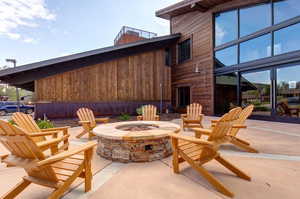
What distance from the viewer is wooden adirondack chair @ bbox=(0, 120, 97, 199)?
4.52 feet

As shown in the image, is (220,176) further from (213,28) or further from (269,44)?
(213,28)

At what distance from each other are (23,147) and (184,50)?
32.0 ft

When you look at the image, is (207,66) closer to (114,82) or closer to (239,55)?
(239,55)

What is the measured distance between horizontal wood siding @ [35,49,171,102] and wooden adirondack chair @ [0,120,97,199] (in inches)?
257

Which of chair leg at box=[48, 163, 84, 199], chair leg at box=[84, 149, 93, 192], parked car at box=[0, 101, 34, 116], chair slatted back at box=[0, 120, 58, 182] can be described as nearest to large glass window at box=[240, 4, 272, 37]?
chair leg at box=[84, 149, 93, 192]

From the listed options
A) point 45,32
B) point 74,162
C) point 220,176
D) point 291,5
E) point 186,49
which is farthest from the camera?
point 45,32

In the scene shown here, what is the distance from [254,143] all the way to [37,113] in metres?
8.18

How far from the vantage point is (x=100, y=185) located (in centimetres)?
188

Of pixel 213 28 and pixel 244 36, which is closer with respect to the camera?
pixel 244 36

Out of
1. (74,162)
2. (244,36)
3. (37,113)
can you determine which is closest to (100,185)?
(74,162)

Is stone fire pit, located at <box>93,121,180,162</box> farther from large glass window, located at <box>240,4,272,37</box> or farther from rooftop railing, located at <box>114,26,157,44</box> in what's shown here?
rooftop railing, located at <box>114,26,157,44</box>

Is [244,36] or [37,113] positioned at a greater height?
[244,36]

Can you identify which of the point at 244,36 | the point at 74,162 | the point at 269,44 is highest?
the point at 244,36

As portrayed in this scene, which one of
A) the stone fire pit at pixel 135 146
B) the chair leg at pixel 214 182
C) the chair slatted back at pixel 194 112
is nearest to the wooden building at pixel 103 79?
the chair slatted back at pixel 194 112
